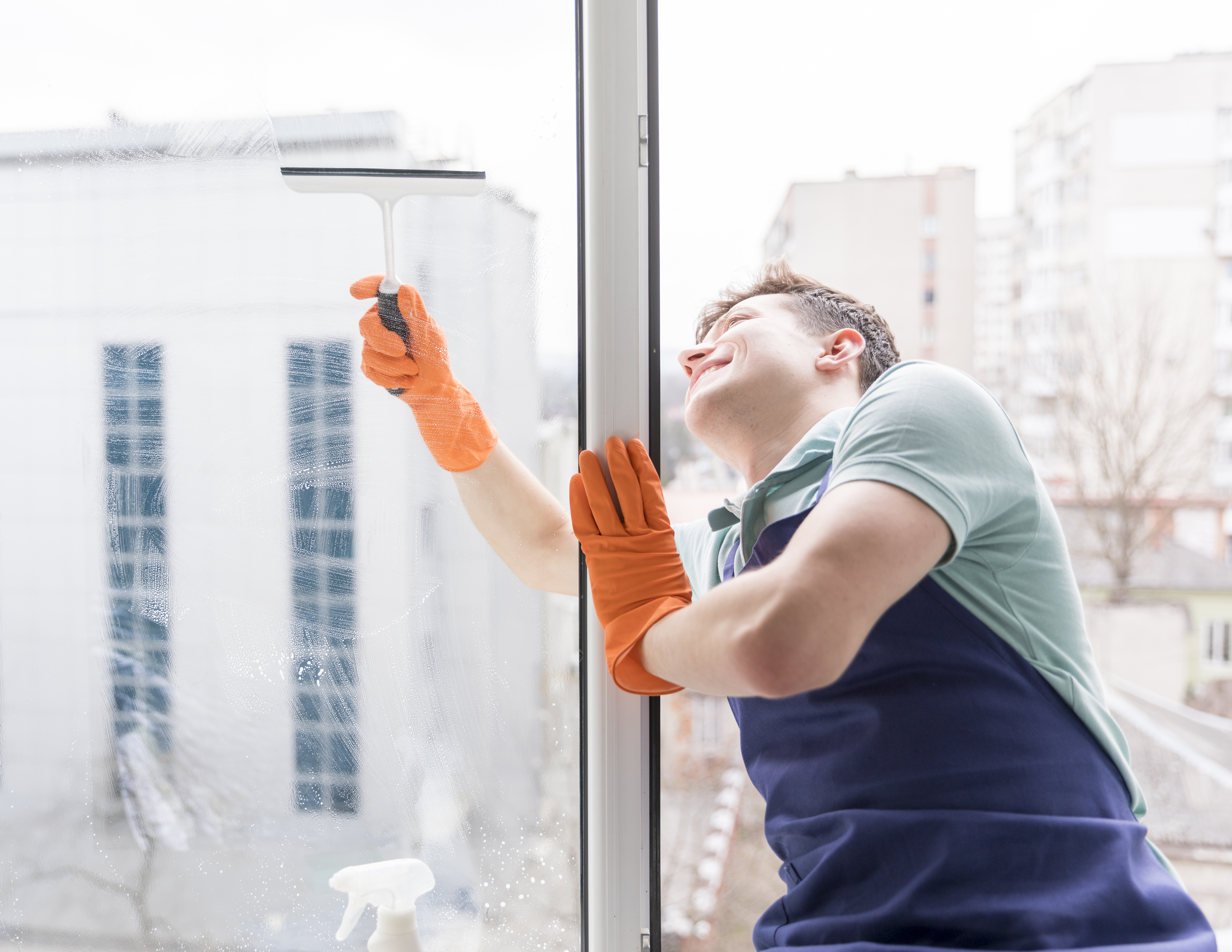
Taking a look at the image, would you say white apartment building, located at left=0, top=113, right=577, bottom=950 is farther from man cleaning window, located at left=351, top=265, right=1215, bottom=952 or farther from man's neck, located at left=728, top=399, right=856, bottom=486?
man's neck, located at left=728, top=399, right=856, bottom=486

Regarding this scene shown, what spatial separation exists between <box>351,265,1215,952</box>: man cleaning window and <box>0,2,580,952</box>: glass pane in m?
0.11

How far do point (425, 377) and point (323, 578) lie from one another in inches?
11.0

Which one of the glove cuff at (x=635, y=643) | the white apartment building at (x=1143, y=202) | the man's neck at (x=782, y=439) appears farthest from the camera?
the white apartment building at (x=1143, y=202)

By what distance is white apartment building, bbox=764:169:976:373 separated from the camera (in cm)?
103

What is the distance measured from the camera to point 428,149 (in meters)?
0.87

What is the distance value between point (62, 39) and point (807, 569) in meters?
1.05

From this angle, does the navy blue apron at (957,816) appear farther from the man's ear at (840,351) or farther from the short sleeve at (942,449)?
the man's ear at (840,351)

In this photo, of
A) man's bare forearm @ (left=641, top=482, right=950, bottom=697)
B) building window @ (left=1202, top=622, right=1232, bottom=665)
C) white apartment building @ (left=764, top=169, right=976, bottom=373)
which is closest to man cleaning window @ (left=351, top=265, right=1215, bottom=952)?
man's bare forearm @ (left=641, top=482, right=950, bottom=697)

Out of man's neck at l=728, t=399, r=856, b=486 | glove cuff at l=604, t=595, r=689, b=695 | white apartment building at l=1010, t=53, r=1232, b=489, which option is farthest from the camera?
white apartment building at l=1010, t=53, r=1232, b=489

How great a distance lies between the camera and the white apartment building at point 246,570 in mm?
875

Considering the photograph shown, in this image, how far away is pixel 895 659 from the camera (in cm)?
71

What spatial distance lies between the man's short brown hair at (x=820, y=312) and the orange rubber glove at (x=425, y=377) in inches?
13.3

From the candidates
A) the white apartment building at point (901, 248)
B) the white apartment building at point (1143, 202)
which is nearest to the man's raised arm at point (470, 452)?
the white apartment building at point (901, 248)

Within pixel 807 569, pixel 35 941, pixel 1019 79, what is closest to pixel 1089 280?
pixel 1019 79
